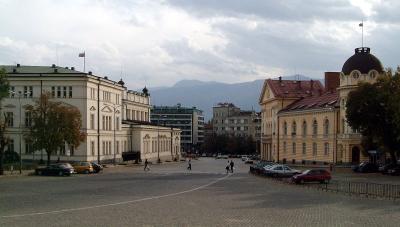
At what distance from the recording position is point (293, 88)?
418 ft

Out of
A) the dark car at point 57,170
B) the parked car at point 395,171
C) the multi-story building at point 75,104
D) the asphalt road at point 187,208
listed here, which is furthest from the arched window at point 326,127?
the asphalt road at point 187,208

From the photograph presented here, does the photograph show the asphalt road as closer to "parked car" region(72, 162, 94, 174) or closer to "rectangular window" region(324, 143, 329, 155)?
"parked car" region(72, 162, 94, 174)

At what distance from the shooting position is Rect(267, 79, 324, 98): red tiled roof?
406ft

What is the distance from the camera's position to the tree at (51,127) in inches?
2726

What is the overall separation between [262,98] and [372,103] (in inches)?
2755

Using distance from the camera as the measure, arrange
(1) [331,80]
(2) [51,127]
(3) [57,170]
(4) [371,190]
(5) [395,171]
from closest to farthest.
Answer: (4) [371,190]
(3) [57,170]
(5) [395,171]
(2) [51,127]
(1) [331,80]

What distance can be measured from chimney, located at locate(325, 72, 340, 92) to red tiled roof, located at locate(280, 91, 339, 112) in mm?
3972

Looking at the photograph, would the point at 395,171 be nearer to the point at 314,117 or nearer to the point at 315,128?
the point at 315,128

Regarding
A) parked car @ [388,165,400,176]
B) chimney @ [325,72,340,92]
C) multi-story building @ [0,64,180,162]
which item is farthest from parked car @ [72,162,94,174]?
chimney @ [325,72,340,92]

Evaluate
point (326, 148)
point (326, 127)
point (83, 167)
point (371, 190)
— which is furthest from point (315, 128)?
point (371, 190)

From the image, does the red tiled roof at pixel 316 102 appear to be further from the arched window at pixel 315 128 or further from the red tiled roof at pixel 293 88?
the red tiled roof at pixel 293 88

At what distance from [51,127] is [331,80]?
63883mm

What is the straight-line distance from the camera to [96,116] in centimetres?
9231

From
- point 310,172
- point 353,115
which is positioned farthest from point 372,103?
point 310,172
